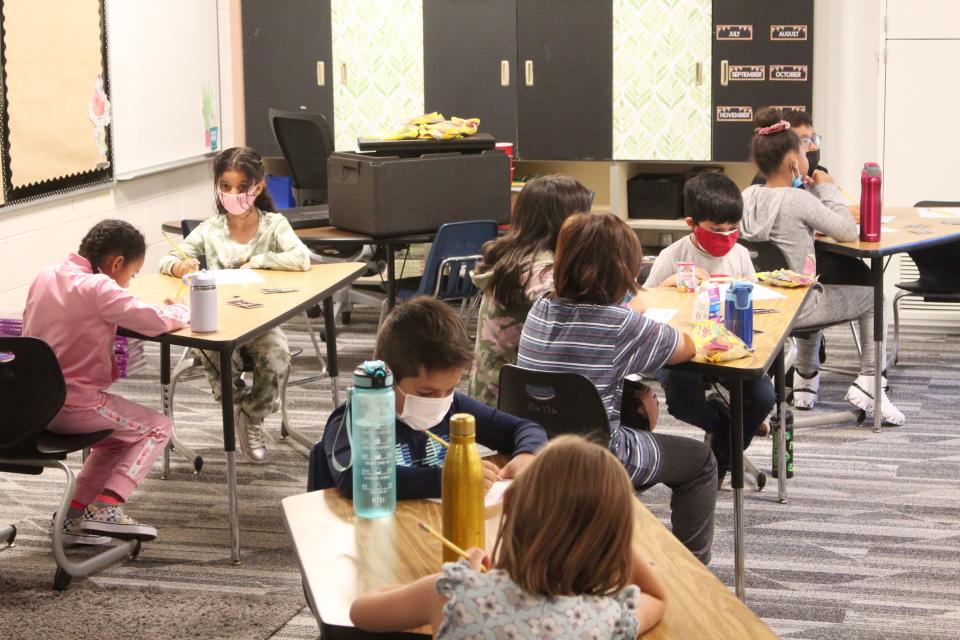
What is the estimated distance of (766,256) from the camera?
470cm

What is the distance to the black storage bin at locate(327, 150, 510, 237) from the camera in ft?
18.2

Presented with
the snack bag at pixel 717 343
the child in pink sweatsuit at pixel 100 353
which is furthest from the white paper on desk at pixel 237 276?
the snack bag at pixel 717 343

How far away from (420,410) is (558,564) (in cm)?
77

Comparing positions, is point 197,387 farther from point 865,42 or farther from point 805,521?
point 865,42

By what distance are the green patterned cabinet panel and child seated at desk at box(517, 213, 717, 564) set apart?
4.44 metres

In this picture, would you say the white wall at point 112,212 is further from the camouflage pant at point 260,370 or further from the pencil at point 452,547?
the pencil at point 452,547

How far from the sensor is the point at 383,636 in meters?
1.82

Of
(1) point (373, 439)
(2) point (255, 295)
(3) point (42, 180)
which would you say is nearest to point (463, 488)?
(1) point (373, 439)

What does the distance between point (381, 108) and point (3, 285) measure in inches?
109

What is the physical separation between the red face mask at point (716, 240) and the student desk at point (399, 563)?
6.84 feet

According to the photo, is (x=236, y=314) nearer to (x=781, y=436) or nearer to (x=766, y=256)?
(x=781, y=436)

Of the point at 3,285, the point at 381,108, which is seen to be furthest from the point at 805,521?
the point at 381,108

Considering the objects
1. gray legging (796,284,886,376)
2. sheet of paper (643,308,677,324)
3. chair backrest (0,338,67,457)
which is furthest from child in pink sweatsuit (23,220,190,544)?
gray legging (796,284,886,376)

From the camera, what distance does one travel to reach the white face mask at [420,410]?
2355 mm
